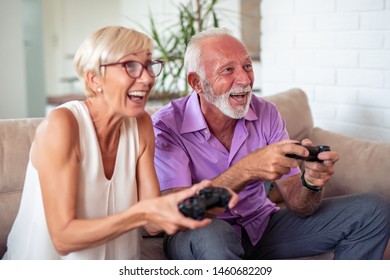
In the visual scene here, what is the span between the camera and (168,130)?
1613 millimetres

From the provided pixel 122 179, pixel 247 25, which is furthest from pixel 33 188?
pixel 247 25

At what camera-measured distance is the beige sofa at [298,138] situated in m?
1.58

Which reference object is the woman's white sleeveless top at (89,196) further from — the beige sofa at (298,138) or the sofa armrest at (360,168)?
the sofa armrest at (360,168)

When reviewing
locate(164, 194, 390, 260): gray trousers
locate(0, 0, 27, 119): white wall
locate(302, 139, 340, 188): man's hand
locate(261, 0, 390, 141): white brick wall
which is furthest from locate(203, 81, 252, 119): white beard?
locate(0, 0, 27, 119): white wall

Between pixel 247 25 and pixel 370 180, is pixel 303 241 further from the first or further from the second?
pixel 247 25

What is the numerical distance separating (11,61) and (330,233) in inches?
112

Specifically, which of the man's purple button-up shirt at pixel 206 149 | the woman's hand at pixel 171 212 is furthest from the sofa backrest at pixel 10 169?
the woman's hand at pixel 171 212

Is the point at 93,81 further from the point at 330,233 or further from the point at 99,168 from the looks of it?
the point at 330,233

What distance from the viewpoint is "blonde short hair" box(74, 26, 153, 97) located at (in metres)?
1.21

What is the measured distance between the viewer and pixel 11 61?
3832 millimetres

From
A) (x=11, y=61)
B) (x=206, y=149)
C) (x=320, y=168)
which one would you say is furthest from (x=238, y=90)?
(x=11, y=61)

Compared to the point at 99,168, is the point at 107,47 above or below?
above

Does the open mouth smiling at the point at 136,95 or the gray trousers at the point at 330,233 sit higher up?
the open mouth smiling at the point at 136,95

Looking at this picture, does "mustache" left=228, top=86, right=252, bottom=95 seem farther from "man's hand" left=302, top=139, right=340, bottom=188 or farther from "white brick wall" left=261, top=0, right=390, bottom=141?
"white brick wall" left=261, top=0, right=390, bottom=141
